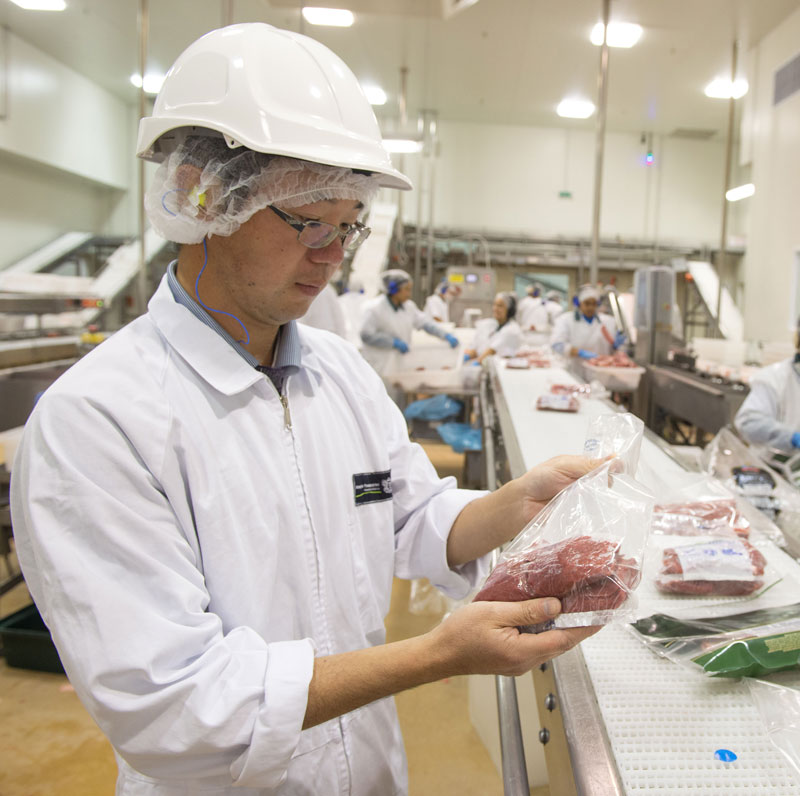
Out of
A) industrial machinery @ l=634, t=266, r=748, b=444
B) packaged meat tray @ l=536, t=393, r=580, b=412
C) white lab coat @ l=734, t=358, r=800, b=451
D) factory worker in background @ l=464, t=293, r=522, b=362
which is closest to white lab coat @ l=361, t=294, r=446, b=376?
factory worker in background @ l=464, t=293, r=522, b=362

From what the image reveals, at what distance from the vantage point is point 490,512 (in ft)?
3.69

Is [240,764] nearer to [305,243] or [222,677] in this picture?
[222,677]

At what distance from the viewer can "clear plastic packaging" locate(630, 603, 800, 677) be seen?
0.85 m

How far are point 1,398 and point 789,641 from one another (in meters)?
4.28

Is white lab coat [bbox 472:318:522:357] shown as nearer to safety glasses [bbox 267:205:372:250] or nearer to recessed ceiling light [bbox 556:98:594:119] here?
recessed ceiling light [bbox 556:98:594:119]

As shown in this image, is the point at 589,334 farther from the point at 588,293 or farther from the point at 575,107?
the point at 575,107

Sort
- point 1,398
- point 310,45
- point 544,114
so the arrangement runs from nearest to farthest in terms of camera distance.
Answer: point 310,45 → point 1,398 → point 544,114

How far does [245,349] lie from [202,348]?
10cm

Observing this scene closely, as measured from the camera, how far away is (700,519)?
138 centimetres

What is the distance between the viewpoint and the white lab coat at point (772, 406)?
10.3 ft

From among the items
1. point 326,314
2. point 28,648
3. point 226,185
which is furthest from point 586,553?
point 326,314

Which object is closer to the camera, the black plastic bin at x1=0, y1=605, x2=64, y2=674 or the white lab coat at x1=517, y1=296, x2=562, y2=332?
the black plastic bin at x1=0, y1=605, x2=64, y2=674

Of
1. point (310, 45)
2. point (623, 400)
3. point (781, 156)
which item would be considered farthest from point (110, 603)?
point (781, 156)

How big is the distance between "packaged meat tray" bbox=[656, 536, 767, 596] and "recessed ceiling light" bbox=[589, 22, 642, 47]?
734 cm
